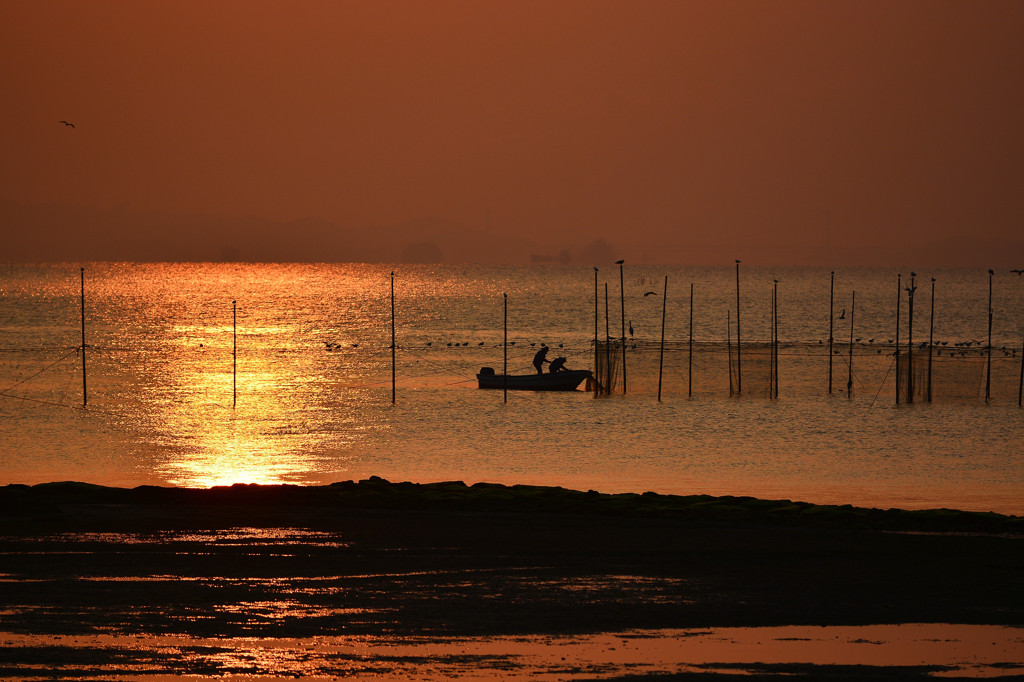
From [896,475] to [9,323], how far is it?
370ft

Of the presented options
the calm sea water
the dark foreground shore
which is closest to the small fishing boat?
the calm sea water

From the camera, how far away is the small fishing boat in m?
60.4

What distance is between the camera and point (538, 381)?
2381 inches

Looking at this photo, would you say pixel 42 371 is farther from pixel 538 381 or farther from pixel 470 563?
pixel 470 563

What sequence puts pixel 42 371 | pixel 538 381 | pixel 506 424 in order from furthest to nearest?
pixel 42 371, pixel 538 381, pixel 506 424

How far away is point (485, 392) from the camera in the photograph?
61031mm

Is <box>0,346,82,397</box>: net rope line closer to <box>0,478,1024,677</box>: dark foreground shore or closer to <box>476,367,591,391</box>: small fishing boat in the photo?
<box>476,367,591,391</box>: small fishing boat

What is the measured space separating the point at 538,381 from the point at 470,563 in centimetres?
4342

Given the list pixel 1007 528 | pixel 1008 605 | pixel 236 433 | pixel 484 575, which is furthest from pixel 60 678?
pixel 236 433

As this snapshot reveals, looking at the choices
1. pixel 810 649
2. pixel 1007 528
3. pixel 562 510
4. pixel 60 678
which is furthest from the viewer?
pixel 562 510

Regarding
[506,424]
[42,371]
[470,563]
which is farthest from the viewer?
[42,371]

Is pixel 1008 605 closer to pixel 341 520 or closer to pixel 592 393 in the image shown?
pixel 341 520

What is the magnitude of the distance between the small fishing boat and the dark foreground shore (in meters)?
36.4

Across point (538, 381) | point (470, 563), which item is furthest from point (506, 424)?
point (470, 563)
